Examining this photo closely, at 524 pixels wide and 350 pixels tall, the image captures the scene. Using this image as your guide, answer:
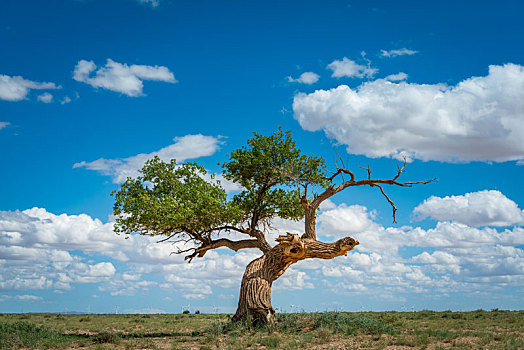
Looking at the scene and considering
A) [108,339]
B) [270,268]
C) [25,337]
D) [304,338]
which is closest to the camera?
[304,338]

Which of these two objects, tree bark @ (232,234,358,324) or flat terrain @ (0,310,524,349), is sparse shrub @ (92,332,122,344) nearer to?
flat terrain @ (0,310,524,349)

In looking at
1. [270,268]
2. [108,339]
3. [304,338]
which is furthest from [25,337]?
[304,338]

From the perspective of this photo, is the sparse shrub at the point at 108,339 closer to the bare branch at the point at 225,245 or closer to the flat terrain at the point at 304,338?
the flat terrain at the point at 304,338

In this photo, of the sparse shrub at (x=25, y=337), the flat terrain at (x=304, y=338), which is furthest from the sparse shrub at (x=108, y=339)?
the sparse shrub at (x=25, y=337)

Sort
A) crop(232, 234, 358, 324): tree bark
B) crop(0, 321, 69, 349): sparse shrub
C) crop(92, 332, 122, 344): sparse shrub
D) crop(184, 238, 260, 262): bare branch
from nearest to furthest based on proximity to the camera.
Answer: crop(0, 321, 69, 349): sparse shrub → crop(92, 332, 122, 344): sparse shrub → crop(232, 234, 358, 324): tree bark → crop(184, 238, 260, 262): bare branch

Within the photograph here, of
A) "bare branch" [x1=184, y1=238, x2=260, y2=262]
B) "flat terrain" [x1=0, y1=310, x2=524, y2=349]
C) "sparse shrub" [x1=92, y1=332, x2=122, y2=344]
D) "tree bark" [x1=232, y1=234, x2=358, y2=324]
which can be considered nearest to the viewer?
"flat terrain" [x1=0, y1=310, x2=524, y2=349]

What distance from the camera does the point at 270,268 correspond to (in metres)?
22.8

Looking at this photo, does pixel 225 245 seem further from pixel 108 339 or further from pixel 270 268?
pixel 108 339

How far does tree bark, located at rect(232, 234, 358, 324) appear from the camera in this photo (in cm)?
2159

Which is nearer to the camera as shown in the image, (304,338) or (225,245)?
(304,338)

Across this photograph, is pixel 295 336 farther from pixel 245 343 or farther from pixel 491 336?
pixel 491 336

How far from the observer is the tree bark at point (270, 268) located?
70.8ft

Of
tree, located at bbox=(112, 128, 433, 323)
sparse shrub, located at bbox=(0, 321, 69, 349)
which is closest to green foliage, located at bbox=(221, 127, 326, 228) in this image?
tree, located at bbox=(112, 128, 433, 323)

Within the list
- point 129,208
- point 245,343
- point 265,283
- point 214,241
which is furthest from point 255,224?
point 245,343
